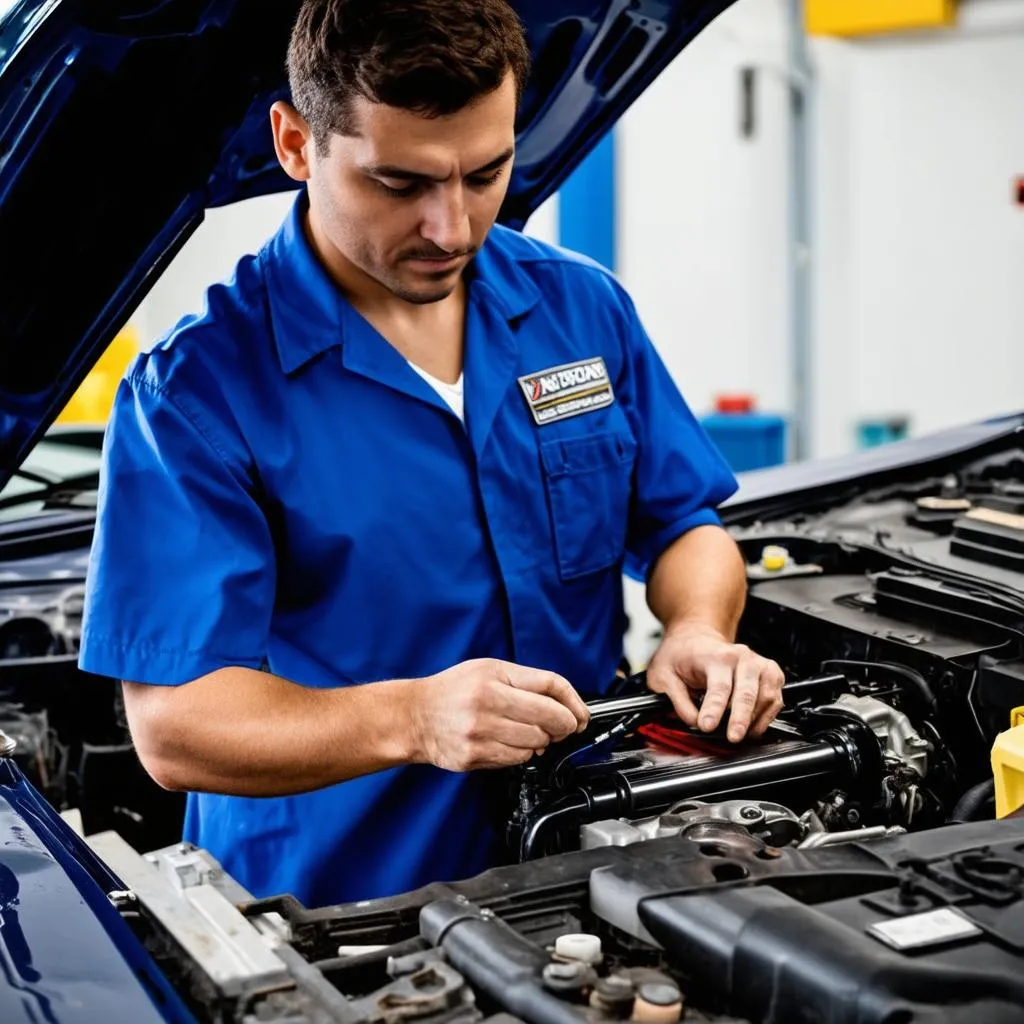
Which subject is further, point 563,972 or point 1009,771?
point 1009,771

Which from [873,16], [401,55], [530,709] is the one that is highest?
[873,16]

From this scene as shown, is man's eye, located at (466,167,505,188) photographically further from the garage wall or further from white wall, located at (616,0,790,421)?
white wall, located at (616,0,790,421)

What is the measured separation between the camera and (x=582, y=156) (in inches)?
77.5

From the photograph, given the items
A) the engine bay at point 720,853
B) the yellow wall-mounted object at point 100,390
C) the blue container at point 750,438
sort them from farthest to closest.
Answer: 1. the blue container at point 750,438
2. the yellow wall-mounted object at point 100,390
3. the engine bay at point 720,853

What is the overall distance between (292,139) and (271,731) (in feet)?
2.02

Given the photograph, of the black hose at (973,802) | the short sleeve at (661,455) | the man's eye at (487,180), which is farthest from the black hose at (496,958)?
the short sleeve at (661,455)

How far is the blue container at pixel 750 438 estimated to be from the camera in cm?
516

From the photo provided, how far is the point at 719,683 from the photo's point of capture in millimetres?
1475

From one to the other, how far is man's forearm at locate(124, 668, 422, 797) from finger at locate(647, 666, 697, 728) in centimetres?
30

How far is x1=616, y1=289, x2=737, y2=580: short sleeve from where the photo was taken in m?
1.80

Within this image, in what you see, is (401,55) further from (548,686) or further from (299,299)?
(548,686)

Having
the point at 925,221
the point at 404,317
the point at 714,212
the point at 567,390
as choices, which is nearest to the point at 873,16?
the point at 925,221

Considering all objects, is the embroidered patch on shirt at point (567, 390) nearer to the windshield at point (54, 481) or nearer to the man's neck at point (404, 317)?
the man's neck at point (404, 317)

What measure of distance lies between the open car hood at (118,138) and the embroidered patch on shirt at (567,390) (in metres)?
0.39
